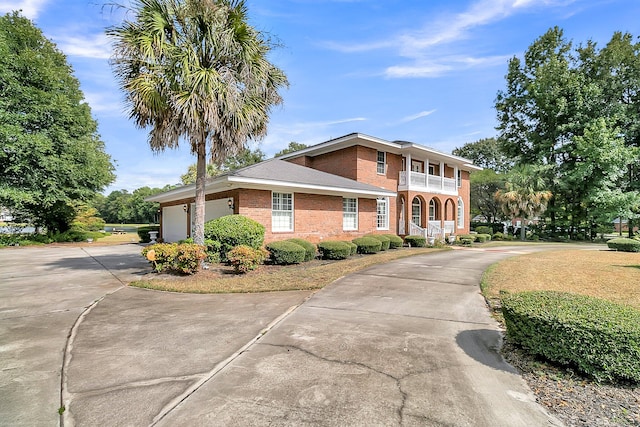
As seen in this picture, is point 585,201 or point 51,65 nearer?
point 51,65

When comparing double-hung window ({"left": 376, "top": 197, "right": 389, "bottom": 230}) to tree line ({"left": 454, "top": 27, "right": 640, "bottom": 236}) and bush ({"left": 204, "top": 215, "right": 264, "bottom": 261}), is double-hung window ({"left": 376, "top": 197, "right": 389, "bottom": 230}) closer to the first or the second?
bush ({"left": 204, "top": 215, "right": 264, "bottom": 261})

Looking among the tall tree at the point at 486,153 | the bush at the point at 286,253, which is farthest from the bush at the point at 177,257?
the tall tree at the point at 486,153

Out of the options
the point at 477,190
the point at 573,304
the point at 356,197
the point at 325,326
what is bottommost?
the point at 325,326

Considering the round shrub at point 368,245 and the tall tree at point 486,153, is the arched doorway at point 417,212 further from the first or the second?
the tall tree at point 486,153

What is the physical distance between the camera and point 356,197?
58.3 ft

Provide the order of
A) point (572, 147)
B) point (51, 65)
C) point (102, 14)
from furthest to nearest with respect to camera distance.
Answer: point (572, 147) < point (51, 65) < point (102, 14)

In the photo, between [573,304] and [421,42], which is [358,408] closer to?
[573,304]

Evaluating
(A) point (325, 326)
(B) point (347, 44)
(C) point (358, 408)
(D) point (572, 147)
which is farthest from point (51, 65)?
(D) point (572, 147)

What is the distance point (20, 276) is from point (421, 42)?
614 inches

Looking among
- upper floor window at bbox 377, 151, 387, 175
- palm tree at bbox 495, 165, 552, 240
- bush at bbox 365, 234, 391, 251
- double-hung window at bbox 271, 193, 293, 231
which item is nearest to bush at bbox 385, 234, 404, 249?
bush at bbox 365, 234, 391, 251

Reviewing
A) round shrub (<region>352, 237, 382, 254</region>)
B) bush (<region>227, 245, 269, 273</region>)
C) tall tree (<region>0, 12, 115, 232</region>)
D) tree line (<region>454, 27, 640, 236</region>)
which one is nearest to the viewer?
bush (<region>227, 245, 269, 273</region>)

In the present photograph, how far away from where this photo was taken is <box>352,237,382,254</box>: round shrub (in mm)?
15617

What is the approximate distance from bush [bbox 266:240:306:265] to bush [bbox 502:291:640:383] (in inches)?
344

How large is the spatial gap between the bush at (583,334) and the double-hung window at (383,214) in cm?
1622
